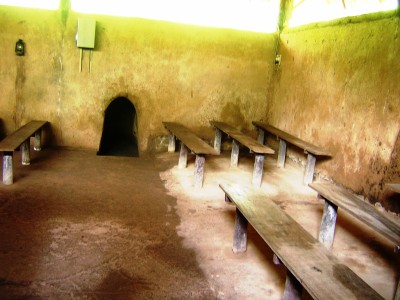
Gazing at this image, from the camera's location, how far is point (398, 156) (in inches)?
202

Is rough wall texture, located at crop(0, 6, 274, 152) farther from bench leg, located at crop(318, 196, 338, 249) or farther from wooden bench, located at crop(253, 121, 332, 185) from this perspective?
bench leg, located at crop(318, 196, 338, 249)

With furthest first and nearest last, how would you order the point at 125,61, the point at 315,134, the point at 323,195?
1. the point at 125,61
2. the point at 315,134
3. the point at 323,195

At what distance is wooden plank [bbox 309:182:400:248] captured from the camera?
329 cm

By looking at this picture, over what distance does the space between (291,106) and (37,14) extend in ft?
19.4

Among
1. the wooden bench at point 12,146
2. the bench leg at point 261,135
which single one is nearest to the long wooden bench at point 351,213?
the bench leg at point 261,135

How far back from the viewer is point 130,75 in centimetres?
799

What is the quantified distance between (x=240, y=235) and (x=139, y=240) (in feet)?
3.87

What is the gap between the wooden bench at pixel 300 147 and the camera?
6.47 m

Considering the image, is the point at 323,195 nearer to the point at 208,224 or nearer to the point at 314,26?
the point at 208,224

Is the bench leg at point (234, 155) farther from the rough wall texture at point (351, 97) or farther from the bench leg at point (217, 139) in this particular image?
the rough wall texture at point (351, 97)

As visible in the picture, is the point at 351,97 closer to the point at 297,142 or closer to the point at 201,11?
the point at 297,142

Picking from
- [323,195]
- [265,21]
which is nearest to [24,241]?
[323,195]

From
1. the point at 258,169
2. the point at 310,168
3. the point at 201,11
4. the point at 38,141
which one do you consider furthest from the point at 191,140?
the point at 201,11

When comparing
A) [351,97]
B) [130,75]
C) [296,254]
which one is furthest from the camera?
[130,75]
